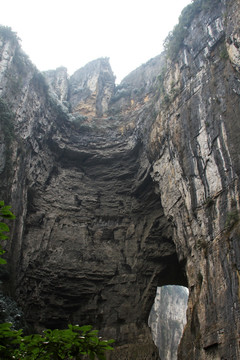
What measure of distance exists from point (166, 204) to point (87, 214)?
Result: 208 inches

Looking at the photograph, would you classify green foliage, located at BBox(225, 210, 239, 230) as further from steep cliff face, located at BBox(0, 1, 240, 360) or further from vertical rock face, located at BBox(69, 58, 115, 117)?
vertical rock face, located at BBox(69, 58, 115, 117)

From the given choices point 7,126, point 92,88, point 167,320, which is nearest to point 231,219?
point 7,126

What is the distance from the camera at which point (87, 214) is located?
17938 mm

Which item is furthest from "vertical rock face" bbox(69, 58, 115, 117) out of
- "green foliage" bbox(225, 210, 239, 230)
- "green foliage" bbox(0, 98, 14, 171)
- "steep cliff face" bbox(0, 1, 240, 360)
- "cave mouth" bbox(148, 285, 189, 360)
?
"cave mouth" bbox(148, 285, 189, 360)

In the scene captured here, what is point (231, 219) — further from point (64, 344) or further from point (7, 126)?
point (7, 126)

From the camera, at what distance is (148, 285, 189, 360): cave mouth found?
31.9 m

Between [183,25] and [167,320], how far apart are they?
29435 millimetres

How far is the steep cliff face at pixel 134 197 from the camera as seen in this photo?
35.6 ft

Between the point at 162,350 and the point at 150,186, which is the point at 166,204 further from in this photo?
the point at 162,350

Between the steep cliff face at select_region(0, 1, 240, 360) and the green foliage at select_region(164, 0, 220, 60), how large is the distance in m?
0.36

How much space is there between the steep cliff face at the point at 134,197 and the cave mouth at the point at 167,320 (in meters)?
17.2

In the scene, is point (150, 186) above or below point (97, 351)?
above

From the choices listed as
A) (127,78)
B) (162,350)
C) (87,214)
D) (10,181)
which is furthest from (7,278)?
(162,350)

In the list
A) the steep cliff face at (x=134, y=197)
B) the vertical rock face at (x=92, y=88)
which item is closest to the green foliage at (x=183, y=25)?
the steep cliff face at (x=134, y=197)
